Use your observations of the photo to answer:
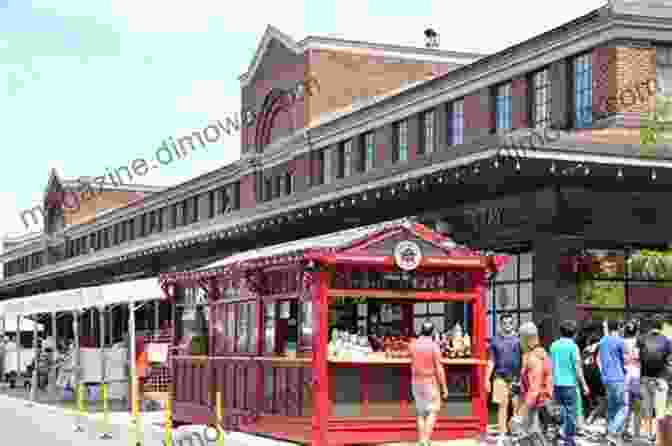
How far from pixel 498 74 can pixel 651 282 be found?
365 inches

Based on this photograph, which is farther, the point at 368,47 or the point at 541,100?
the point at 368,47

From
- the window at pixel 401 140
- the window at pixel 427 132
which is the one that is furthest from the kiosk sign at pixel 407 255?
the window at pixel 401 140

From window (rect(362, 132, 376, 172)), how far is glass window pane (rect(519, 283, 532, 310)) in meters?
15.0

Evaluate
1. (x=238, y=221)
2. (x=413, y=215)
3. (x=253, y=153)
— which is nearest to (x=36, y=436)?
(x=413, y=215)

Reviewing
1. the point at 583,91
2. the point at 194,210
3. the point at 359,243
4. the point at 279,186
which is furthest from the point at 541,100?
the point at 194,210

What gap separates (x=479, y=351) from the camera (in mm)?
18656

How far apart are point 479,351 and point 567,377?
101 inches

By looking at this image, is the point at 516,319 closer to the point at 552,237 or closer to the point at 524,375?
the point at 552,237

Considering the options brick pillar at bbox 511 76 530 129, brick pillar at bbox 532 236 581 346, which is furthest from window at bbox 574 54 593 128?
brick pillar at bbox 532 236 581 346

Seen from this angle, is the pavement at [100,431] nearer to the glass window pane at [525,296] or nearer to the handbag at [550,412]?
the handbag at [550,412]

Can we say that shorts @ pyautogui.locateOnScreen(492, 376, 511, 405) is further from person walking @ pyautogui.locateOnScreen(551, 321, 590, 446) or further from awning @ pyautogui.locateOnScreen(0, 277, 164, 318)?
awning @ pyautogui.locateOnScreen(0, 277, 164, 318)

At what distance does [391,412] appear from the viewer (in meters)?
18.0

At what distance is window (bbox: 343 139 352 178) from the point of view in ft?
132

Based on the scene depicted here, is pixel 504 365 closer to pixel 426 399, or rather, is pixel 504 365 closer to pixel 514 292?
pixel 426 399
